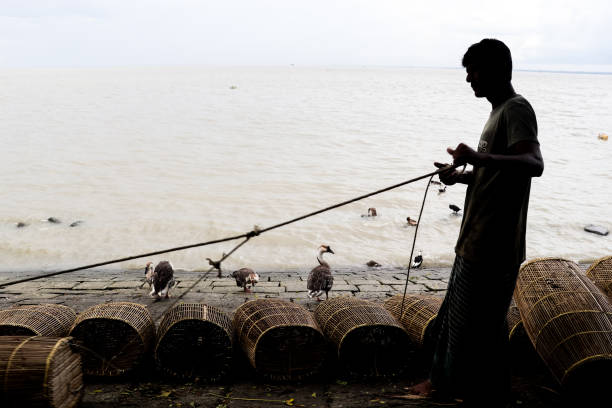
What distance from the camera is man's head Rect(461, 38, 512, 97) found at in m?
2.91

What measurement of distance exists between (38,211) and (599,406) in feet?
46.4

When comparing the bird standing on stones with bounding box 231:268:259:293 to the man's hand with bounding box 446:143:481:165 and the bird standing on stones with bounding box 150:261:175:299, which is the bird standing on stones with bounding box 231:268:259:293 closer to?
the bird standing on stones with bounding box 150:261:175:299

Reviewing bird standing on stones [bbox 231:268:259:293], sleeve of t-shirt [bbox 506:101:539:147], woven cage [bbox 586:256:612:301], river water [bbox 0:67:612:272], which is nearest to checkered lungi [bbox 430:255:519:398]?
sleeve of t-shirt [bbox 506:101:539:147]

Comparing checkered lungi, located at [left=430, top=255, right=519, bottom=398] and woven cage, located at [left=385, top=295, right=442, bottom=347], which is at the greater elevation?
checkered lungi, located at [left=430, top=255, right=519, bottom=398]

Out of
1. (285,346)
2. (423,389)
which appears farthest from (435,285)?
(285,346)

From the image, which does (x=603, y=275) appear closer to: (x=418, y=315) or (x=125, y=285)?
(x=418, y=315)

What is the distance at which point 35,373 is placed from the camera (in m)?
3.18

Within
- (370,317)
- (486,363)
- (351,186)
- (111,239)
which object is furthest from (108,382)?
(351,186)

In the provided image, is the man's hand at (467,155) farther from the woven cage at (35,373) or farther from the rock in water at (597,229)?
the rock in water at (597,229)

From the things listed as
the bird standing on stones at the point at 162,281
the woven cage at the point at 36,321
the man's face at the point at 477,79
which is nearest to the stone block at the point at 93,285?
the bird standing on stones at the point at 162,281

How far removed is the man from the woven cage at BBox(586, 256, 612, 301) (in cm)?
212

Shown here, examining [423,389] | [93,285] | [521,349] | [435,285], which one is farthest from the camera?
[435,285]

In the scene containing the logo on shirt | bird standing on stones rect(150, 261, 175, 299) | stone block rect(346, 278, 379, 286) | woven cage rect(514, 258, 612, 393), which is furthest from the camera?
stone block rect(346, 278, 379, 286)

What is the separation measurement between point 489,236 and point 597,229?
1217 centimetres
